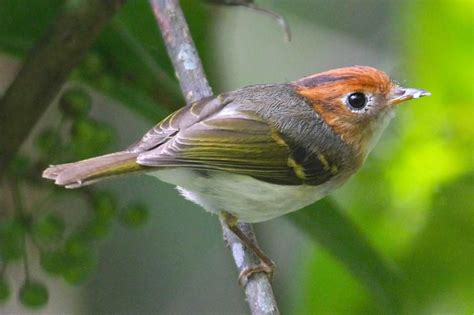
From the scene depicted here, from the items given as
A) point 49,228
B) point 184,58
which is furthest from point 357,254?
point 49,228

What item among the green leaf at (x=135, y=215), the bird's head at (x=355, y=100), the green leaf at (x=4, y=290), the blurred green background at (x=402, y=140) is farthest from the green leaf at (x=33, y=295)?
the bird's head at (x=355, y=100)

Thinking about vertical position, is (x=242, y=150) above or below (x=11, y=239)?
above

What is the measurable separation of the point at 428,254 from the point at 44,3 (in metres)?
0.97

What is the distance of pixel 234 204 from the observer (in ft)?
6.19

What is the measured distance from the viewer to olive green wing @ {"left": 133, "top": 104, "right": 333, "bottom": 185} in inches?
72.4

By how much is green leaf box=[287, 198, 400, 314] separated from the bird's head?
10.7 inches

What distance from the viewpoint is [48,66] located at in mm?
1803

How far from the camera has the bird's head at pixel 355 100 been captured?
79.3 inches

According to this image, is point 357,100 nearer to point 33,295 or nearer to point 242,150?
point 242,150

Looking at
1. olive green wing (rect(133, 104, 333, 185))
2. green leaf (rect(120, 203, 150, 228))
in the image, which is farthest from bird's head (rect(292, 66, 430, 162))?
green leaf (rect(120, 203, 150, 228))

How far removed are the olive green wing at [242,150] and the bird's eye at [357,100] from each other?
167 mm

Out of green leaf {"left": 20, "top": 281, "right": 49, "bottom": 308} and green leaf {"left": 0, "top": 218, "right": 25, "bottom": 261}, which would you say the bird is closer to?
green leaf {"left": 0, "top": 218, "right": 25, "bottom": 261}

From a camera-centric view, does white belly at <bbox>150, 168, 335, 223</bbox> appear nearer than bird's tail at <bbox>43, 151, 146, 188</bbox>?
No

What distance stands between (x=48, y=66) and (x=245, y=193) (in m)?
0.47
